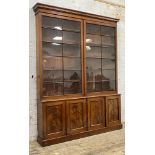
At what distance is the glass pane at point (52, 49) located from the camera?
3346mm

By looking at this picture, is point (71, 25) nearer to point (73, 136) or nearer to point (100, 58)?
point (100, 58)

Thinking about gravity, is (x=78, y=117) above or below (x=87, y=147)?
above

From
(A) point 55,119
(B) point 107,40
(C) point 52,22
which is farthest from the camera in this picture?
(B) point 107,40

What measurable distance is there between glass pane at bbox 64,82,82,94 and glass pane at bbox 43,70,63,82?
185 millimetres

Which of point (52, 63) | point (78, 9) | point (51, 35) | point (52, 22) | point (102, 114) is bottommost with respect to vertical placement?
point (102, 114)

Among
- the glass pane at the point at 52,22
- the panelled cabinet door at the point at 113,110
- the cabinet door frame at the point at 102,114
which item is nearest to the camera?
the glass pane at the point at 52,22

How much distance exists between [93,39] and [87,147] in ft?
6.96

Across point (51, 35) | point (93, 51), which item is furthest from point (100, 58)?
point (51, 35)

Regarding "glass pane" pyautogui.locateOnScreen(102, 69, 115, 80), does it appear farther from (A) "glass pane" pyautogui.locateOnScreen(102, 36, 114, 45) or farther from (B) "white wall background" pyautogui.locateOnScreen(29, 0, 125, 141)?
(A) "glass pane" pyautogui.locateOnScreen(102, 36, 114, 45)

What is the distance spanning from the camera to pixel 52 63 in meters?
3.42

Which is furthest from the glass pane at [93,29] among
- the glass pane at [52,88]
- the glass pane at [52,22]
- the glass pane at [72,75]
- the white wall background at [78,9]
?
the glass pane at [52,88]

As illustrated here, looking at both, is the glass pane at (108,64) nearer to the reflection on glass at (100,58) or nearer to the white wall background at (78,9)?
the reflection on glass at (100,58)

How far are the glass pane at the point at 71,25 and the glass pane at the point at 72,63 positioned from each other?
576 mm
